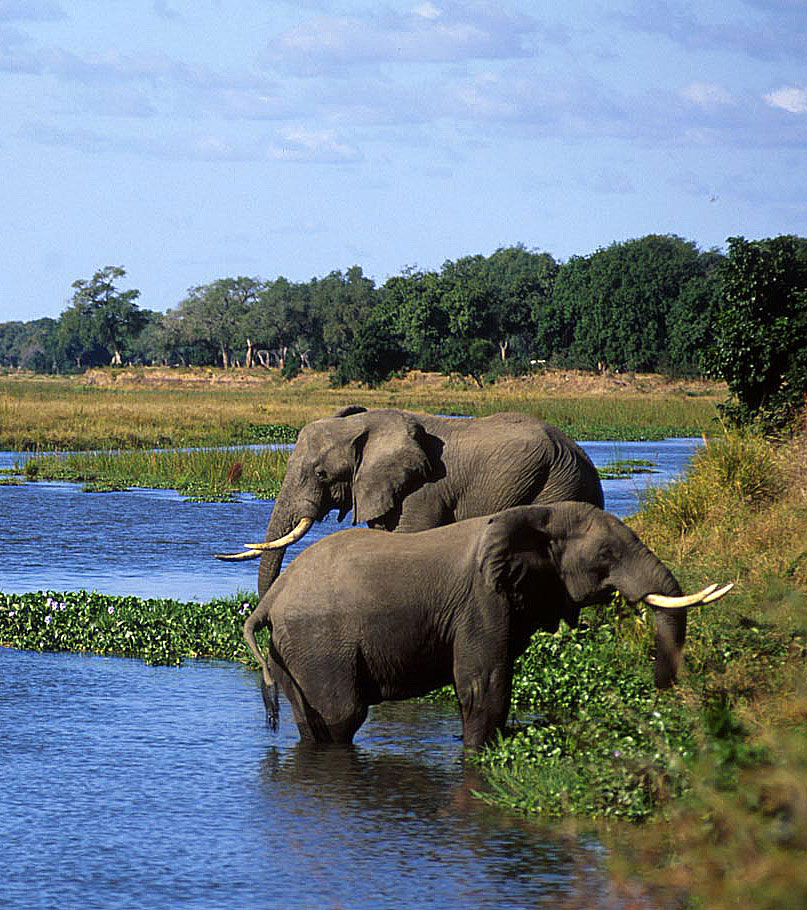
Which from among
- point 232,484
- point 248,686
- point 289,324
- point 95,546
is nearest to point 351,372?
point 289,324

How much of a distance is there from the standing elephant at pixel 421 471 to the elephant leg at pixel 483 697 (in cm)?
299

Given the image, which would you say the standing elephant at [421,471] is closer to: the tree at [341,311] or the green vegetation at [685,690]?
the green vegetation at [685,690]

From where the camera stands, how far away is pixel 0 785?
9180 mm

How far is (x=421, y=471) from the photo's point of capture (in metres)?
12.2

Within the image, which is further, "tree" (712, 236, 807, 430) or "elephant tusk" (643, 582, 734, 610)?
"tree" (712, 236, 807, 430)

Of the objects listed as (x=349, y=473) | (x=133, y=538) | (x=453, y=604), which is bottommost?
(x=133, y=538)

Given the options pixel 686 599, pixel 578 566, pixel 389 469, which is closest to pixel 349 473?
pixel 389 469

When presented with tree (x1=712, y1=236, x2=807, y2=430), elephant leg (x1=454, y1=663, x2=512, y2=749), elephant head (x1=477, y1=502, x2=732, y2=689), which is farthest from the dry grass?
tree (x1=712, y1=236, x2=807, y2=430)

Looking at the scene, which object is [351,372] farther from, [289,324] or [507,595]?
[507,595]

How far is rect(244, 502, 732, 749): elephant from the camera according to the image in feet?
29.9

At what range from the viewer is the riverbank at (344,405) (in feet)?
161

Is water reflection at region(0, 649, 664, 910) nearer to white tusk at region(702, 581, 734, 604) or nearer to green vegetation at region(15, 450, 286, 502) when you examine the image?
white tusk at region(702, 581, 734, 604)

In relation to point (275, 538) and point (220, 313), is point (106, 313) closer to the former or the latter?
point (220, 313)

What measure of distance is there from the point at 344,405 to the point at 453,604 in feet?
206
